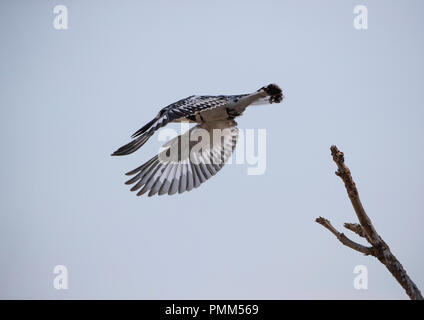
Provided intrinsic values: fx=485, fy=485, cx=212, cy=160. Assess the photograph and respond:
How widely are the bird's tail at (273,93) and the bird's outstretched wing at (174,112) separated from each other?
1.30ft

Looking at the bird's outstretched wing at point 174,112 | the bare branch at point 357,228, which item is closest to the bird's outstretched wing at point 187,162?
the bird's outstretched wing at point 174,112

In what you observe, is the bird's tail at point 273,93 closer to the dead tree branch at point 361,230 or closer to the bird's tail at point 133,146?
the bird's tail at point 133,146

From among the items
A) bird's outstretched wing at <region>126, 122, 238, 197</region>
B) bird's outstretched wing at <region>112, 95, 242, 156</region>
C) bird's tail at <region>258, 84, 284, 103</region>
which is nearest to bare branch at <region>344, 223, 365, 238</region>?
bird's outstretched wing at <region>112, 95, 242, 156</region>

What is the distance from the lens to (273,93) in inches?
231

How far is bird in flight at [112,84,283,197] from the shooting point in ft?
18.3

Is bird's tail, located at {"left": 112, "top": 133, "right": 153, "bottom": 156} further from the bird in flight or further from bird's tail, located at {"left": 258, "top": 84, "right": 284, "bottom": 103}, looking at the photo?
bird's tail, located at {"left": 258, "top": 84, "right": 284, "bottom": 103}

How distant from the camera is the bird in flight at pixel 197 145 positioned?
5593mm

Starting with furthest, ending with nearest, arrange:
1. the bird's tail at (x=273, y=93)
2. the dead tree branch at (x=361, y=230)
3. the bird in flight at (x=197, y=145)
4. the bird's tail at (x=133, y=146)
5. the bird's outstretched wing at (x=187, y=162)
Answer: the bird's outstretched wing at (x=187, y=162) → the bird's tail at (x=273, y=93) → the bird in flight at (x=197, y=145) → the bird's tail at (x=133, y=146) → the dead tree branch at (x=361, y=230)

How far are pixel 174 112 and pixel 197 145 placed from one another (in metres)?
1.73

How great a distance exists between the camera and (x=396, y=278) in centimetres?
374

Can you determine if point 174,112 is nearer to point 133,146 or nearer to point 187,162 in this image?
point 133,146
